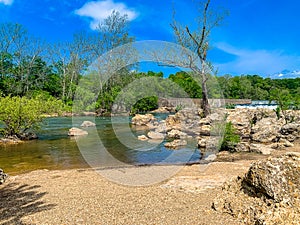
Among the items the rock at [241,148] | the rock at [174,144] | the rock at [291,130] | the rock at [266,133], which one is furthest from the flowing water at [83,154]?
the rock at [291,130]

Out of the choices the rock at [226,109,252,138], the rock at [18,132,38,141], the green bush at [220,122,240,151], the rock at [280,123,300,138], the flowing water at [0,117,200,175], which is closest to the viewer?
the flowing water at [0,117,200,175]

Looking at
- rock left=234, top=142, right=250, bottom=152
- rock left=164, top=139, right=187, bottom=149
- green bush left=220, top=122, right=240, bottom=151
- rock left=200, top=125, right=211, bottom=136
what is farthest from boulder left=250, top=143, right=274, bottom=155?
rock left=200, top=125, right=211, bottom=136

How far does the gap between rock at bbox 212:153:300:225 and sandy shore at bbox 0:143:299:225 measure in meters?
0.28

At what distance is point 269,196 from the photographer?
419 centimetres

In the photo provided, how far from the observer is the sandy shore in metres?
4.30

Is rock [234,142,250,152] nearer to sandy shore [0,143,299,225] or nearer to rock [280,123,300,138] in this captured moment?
sandy shore [0,143,299,225]

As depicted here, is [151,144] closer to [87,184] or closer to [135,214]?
[87,184]

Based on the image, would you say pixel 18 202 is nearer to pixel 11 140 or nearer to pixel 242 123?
pixel 11 140

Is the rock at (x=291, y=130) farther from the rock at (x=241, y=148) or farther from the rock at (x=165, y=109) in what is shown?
the rock at (x=165, y=109)

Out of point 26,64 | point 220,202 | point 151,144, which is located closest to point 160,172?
point 220,202

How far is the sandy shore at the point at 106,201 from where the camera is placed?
4297 millimetres

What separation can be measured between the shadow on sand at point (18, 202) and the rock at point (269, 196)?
322cm

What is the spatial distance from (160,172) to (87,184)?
2.15 meters

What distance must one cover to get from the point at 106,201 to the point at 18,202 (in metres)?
1.74
